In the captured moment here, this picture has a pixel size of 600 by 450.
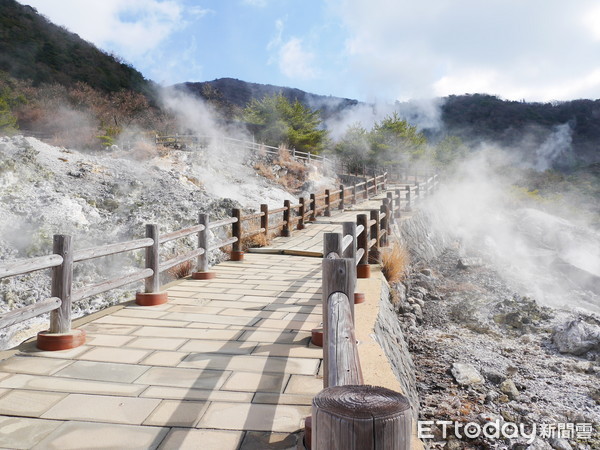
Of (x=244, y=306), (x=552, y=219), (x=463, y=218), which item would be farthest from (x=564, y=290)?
(x=244, y=306)

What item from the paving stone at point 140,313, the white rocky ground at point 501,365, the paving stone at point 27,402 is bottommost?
the white rocky ground at point 501,365

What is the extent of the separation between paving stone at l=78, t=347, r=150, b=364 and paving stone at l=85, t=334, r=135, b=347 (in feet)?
0.35

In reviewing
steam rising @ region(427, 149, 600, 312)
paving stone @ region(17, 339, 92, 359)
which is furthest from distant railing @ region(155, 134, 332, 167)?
paving stone @ region(17, 339, 92, 359)

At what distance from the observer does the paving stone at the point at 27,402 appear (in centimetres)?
268

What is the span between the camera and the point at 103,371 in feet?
11.0

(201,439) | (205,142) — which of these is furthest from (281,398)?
(205,142)

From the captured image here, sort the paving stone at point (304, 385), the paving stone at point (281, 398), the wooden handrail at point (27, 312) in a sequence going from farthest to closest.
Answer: the wooden handrail at point (27, 312), the paving stone at point (304, 385), the paving stone at point (281, 398)

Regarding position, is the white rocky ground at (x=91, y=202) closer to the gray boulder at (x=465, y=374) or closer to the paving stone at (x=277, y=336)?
the paving stone at (x=277, y=336)

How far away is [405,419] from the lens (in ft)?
3.52

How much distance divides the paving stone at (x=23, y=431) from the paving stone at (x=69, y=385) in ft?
1.38

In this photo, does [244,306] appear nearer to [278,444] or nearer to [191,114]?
[278,444]

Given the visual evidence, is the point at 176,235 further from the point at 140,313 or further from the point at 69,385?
the point at 69,385

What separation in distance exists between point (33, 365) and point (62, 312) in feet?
1.85

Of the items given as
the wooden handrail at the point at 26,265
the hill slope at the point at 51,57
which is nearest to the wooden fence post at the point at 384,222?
the wooden handrail at the point at 26,265
